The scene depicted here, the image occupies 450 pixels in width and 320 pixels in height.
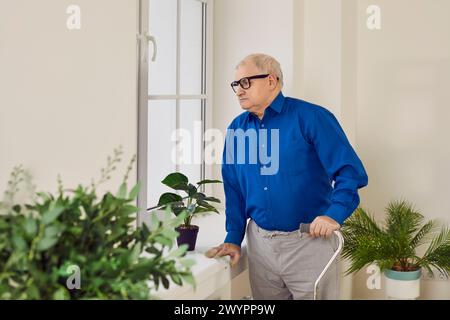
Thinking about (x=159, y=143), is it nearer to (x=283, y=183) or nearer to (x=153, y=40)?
(x=153, y=40)

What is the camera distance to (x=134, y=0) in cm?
175

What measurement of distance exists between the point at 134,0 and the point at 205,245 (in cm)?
90

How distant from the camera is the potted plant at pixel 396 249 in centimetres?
263

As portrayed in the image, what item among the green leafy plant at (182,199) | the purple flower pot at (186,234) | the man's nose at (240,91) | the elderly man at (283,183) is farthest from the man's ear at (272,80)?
the purple flower pot at (186,234)

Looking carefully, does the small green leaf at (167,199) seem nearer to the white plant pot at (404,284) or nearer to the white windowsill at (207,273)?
the white windowsill at (207,273)

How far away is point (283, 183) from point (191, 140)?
0.79 metres

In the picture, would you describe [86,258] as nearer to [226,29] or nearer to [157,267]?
[157,267]

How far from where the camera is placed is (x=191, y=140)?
2.67 metres

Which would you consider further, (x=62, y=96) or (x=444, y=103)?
(x=444, y=103)

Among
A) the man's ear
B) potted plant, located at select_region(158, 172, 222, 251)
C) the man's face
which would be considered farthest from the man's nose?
potted plant, located at select_region(158, 172, 222, 251)

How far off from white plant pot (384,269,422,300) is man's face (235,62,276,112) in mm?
1188

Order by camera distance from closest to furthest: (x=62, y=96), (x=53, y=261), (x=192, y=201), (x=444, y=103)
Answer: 1. (x=53, y=261)
2. (x=62, y=96)
3. (x=192, y=201)
4. (x=444, y=103)

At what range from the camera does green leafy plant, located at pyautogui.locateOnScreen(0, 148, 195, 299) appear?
0.91 metres

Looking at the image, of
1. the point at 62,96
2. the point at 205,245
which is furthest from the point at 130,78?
the point at 205,245
